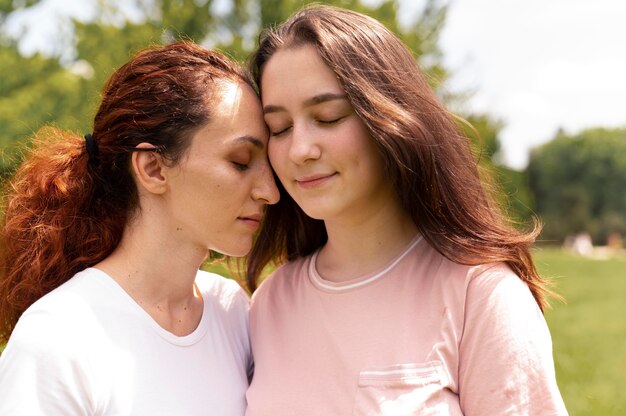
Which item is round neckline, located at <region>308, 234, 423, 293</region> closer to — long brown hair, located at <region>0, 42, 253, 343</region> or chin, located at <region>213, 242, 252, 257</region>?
chin, located at <region>213, 242, 252, 257</region>

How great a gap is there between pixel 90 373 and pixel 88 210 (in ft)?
1.92

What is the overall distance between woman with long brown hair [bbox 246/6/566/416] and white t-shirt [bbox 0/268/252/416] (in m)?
0.13

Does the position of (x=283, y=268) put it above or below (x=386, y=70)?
below

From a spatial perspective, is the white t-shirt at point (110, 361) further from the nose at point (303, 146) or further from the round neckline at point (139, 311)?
the nose at point (303, 146)

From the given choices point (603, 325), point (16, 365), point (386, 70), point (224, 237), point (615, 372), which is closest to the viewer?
point (16, 365)

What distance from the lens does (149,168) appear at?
218cm

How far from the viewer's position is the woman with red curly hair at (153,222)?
2039 mm

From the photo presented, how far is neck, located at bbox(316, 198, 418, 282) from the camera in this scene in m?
2.22

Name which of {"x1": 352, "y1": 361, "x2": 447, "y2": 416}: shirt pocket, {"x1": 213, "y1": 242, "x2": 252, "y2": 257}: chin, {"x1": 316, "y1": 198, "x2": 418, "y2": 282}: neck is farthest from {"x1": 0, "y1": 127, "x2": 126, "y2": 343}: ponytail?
{"x1": 352, "y1": 361, "x2": 447, "y2": 416}: shirt pocket

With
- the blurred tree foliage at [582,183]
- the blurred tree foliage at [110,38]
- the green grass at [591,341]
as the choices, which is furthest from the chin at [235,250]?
the blurred tree foliage at [582,183]

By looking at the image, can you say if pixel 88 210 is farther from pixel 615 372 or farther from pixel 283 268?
pixel 615 372

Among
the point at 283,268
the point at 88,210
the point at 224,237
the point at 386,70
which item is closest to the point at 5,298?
the point at 88,210

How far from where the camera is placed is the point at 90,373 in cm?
185

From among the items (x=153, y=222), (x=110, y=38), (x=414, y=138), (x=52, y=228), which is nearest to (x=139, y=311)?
(x=153, y=222)
